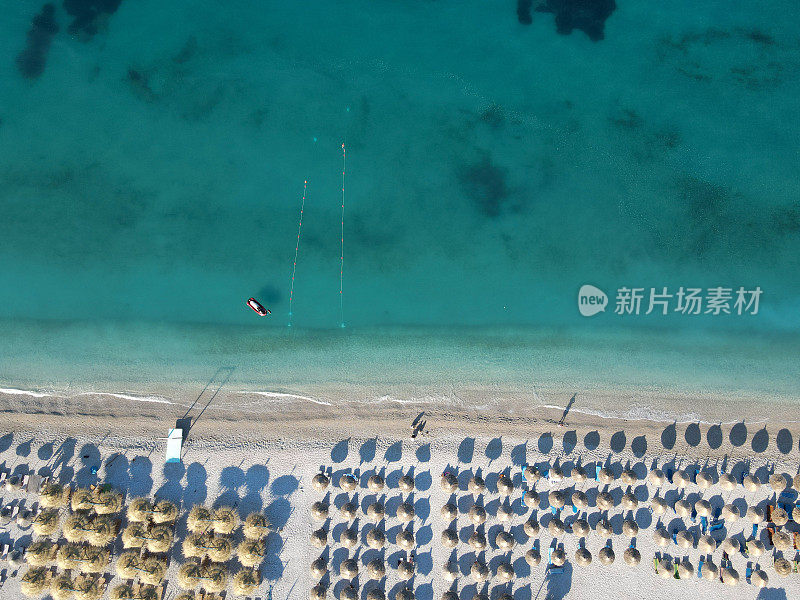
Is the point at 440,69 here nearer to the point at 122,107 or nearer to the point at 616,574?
the point at 122,107

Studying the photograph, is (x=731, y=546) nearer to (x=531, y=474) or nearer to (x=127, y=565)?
(x=531, y=474)

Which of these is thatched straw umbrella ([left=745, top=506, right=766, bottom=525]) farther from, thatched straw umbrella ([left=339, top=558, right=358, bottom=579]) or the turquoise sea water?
thatched straw umbrella ([left=339, top=558, right=358, bottom=579])

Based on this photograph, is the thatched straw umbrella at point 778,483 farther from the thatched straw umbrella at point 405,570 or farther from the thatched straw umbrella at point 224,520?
the thatched straw umbrella at point 224,520

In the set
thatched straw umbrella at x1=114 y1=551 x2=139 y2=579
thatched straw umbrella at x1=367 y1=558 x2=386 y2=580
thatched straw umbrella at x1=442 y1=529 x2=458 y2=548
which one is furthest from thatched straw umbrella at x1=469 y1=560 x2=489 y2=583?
thatched straw umbrella at x1=114 y1=551 x2=139 y2=579

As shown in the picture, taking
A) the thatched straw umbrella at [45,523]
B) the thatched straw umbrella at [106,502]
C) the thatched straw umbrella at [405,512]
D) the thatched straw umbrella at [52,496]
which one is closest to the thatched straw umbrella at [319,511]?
the thatched straw umbrella at [405,512]

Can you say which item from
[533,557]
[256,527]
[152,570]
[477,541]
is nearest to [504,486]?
[477,541]

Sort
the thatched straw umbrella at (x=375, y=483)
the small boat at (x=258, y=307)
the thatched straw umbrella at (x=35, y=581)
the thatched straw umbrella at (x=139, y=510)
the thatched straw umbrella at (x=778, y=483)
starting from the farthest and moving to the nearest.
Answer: the small boat at (x=258, y=307)
the thatched straw umbrella at (x=778, y=483)
the thatched straw umbrella at (x=375, y=483)
the thatched straw umbrella at (x=139, y=510)
the thatched straw umbrella at (x=35, y=581)

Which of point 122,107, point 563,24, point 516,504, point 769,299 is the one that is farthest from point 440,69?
point 516,504

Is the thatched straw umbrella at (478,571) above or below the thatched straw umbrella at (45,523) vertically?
below
